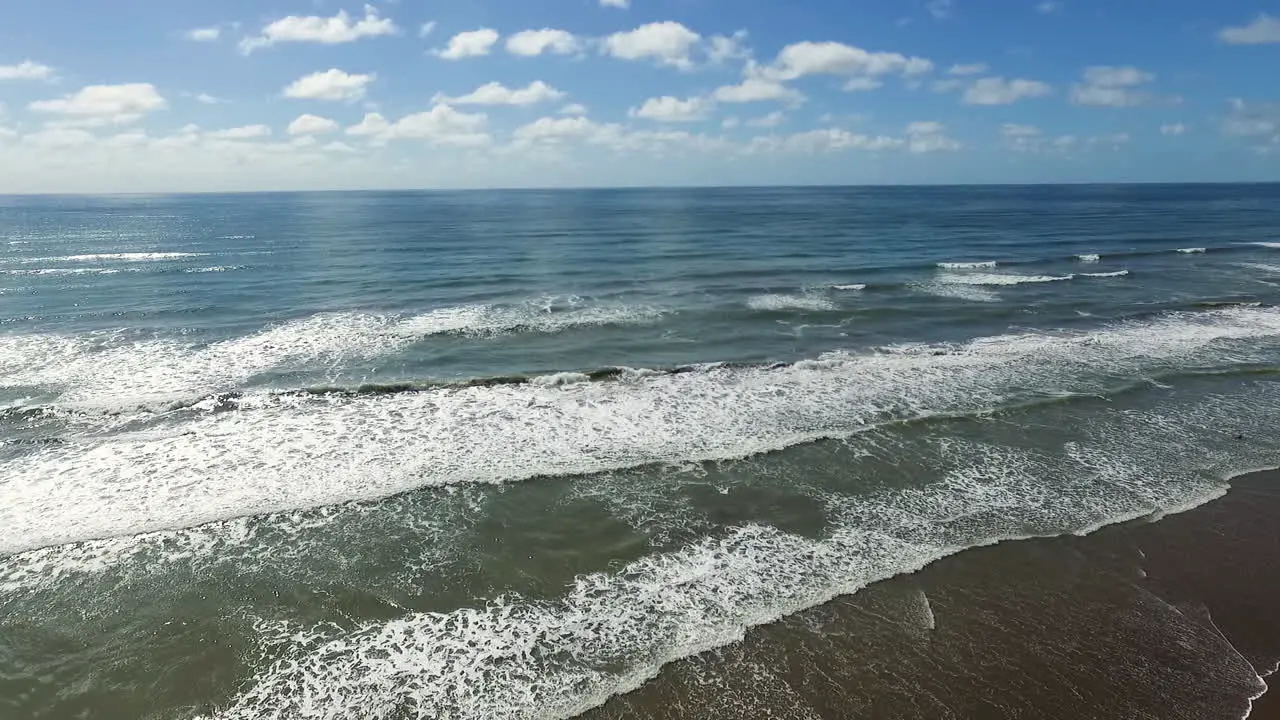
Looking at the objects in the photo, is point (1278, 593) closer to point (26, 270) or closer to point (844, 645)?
point (844, 645)

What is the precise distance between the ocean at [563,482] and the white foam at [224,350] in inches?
6.2

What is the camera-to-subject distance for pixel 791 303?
27531 mm

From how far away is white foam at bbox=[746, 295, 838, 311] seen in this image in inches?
1051

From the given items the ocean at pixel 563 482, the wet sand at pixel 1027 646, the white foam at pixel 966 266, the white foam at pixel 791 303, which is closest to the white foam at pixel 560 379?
the ocean at pixel 563 482

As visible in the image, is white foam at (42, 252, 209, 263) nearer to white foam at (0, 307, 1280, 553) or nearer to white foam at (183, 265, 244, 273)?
white foam at (183, 265, 244, 273)

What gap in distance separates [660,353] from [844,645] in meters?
13.3

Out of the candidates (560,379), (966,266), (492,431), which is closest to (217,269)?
(560,379)

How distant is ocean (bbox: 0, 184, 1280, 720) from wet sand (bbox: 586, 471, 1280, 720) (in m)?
0.08

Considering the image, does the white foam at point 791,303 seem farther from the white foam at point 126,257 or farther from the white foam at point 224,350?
the white foam at point 126,257

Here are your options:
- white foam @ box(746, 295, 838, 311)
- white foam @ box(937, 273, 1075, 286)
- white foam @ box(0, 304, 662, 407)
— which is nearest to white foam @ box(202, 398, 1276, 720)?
white foam @ box(0, 304, 662, 407)

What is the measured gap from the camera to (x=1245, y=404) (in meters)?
15.6

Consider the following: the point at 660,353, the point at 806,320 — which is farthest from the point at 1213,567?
the point at 806,320

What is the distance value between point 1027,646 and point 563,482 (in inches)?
304

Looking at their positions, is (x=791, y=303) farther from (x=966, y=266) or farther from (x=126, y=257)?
(x=126, y=257)
